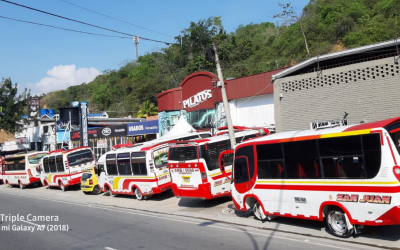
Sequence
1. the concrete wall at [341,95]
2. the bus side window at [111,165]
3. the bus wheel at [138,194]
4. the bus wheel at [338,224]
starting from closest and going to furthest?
the bus wheel at [338,224] → the concrete wall at [341,95] → the bus wheel at [138,194] → the bus side window at [111,165]

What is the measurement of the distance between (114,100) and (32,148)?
23099 millimetres

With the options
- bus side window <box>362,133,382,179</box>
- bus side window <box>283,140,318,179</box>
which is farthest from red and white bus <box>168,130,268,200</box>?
bus side window <box>362,133,382,179</box>

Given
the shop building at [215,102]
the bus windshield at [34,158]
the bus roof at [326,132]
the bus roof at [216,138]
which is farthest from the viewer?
the bus windshield at [34,158]

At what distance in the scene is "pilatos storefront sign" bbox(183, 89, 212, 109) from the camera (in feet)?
84.3

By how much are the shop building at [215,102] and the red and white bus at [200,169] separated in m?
6.87

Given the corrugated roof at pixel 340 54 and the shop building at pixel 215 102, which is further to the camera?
the shop building at pixel 215 102

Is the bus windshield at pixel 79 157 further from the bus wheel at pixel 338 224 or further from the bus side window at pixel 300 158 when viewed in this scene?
the bus wheel at pixel 338 224

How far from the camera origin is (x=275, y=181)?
33.6 ft

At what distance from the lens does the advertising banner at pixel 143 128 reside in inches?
1238

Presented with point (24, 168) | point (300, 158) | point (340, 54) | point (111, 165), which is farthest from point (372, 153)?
point (24, 168)

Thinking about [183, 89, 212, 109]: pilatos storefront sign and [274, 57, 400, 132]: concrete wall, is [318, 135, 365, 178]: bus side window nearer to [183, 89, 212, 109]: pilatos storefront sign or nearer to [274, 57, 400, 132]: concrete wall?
[274, 57, 400, 132]: concrete wall

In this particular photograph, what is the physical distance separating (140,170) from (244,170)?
7528 millimetres

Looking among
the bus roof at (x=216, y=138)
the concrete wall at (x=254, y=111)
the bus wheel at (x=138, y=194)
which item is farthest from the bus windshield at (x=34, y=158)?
the bus roof at (x=216, y=138)

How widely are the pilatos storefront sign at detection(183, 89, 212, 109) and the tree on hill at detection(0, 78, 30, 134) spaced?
30372mm
